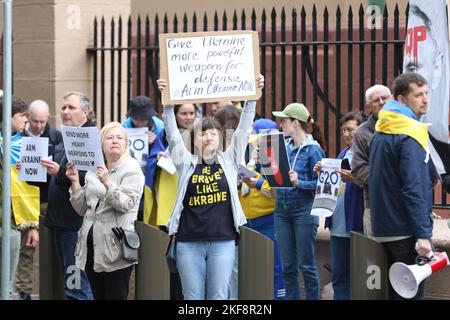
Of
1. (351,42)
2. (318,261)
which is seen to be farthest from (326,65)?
(318,261)

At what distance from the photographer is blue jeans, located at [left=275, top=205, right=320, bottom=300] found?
9.76 m

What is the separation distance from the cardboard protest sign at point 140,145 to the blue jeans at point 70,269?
130 centimetres

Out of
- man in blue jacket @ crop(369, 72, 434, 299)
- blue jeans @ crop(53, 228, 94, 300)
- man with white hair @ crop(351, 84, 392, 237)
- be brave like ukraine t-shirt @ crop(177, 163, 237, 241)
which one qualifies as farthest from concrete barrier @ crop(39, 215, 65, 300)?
man in blue jacket @ crop(369, 72, 434, 299)

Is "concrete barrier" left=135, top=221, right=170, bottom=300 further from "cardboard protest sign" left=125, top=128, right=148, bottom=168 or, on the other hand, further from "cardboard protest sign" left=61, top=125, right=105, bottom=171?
"cardboard protest sign" left=125, top=128, right=148, bottom=168

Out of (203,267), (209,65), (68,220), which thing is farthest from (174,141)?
(68,220)

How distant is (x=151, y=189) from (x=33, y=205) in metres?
1.06

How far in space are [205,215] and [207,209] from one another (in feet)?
0.15

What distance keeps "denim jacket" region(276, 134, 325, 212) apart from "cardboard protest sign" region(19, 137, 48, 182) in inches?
78.7

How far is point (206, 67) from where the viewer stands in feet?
28.5

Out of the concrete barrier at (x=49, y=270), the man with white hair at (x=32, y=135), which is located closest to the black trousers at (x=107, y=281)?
the concrete barrier at (x=49, y=270)
